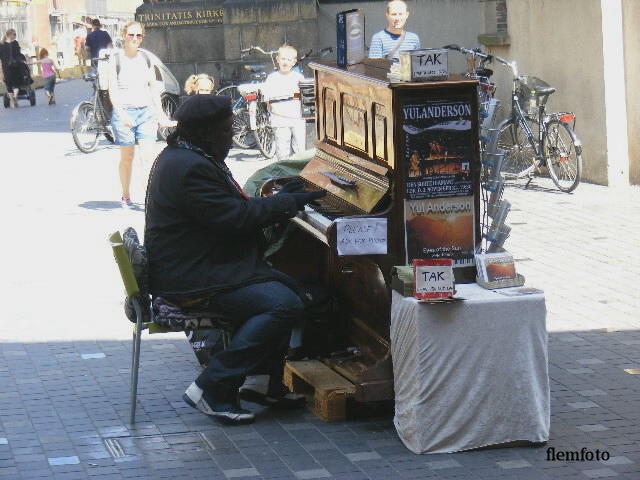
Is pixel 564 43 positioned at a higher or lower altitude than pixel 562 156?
higher

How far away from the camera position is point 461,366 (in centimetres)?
511

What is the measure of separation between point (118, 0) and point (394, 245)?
6056cm

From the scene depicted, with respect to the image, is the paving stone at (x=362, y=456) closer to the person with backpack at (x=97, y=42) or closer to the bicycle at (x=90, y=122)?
the bicycle at (x=90, y=122)

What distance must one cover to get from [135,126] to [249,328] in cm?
609

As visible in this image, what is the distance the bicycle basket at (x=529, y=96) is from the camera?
1223 cm

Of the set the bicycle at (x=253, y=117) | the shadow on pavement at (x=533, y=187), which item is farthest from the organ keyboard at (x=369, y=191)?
the bicycle at (x=253, y=117)

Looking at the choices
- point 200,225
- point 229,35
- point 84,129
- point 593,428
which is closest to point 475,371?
point 593,428

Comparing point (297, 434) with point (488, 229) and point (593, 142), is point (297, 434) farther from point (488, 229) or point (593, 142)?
point (593, 142)

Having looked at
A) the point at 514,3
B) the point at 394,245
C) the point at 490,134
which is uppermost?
the point at 514,3

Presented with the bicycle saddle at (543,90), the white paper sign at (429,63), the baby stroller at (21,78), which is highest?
the baby stroller at (21,78)

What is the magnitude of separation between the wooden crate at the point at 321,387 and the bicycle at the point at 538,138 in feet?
19.7

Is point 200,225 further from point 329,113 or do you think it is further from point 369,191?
point 329,113

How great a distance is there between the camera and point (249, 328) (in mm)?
5547

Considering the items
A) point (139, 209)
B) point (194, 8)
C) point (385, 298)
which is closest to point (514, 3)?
point (139, 209)
